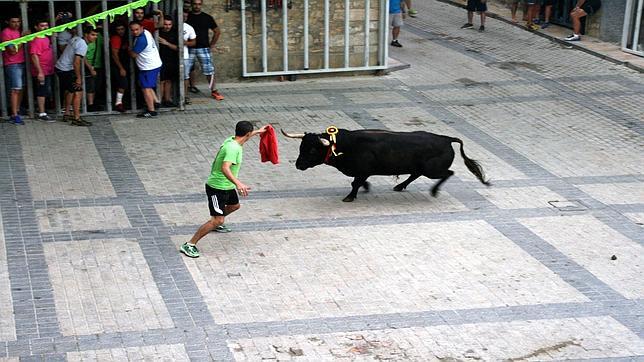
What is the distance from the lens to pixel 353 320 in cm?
981

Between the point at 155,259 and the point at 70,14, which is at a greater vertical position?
the point at 70,14

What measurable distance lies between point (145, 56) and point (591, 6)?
37.0ft

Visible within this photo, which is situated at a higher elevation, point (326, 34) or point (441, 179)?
point (326, 34)

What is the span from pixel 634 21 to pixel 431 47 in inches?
172

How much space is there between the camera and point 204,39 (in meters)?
18.0

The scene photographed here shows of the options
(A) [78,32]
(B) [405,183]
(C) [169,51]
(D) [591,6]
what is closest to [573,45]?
(D) [591,6]

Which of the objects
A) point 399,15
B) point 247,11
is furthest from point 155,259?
point 399,15

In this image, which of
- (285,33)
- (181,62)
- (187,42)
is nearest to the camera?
(181,62)

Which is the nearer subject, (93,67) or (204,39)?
(93,67)

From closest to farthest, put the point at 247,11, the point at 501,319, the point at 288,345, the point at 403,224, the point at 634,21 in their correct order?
the point at 288,345 → the point at 501,319 → the point at 403,224 → the point at 247,11 → the point at 634,21

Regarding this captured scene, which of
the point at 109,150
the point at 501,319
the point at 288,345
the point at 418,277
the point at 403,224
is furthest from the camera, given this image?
the point at 109,150

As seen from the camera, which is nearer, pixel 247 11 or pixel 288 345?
pixel 288 345

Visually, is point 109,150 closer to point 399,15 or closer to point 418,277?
point 418,277

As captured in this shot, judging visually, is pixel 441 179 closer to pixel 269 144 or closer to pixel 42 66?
pixel 269 144
